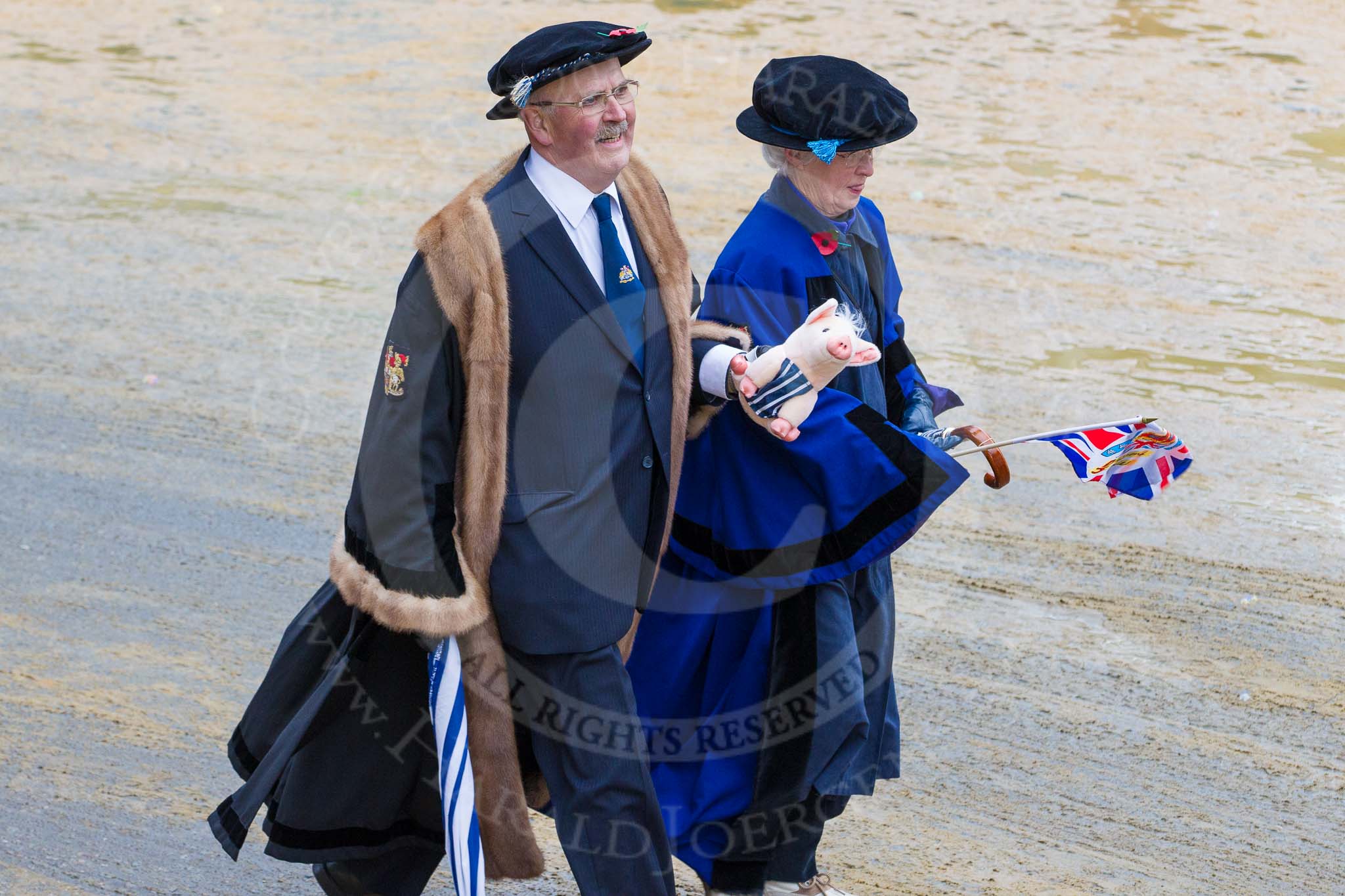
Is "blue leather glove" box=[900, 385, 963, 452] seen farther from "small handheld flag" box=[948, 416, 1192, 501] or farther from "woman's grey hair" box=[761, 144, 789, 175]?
"woman's grey hair" box=[761, 144, 789, 175]

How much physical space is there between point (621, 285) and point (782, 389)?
1.29ft

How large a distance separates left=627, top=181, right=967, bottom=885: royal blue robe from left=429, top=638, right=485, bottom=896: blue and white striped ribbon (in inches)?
22.5

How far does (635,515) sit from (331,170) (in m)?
7.57

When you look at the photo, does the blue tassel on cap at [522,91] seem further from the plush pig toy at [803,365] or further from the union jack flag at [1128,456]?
the union jack flag at [1128,456]

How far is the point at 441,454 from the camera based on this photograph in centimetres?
288

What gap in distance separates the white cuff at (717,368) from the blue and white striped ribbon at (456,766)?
77cm

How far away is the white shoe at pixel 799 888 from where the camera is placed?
356 cm

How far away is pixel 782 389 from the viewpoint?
3006 mm

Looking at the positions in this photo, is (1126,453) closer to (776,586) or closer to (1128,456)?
(1128,456)

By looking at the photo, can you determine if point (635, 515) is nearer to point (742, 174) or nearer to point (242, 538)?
point (242, 538)

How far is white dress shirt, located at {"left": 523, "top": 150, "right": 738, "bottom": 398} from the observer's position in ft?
9.72

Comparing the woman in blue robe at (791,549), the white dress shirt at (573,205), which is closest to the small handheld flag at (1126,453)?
the woman in blue robe at (791,549)

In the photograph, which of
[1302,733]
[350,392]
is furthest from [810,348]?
[350,392]

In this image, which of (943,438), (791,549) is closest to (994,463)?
(943,438)
